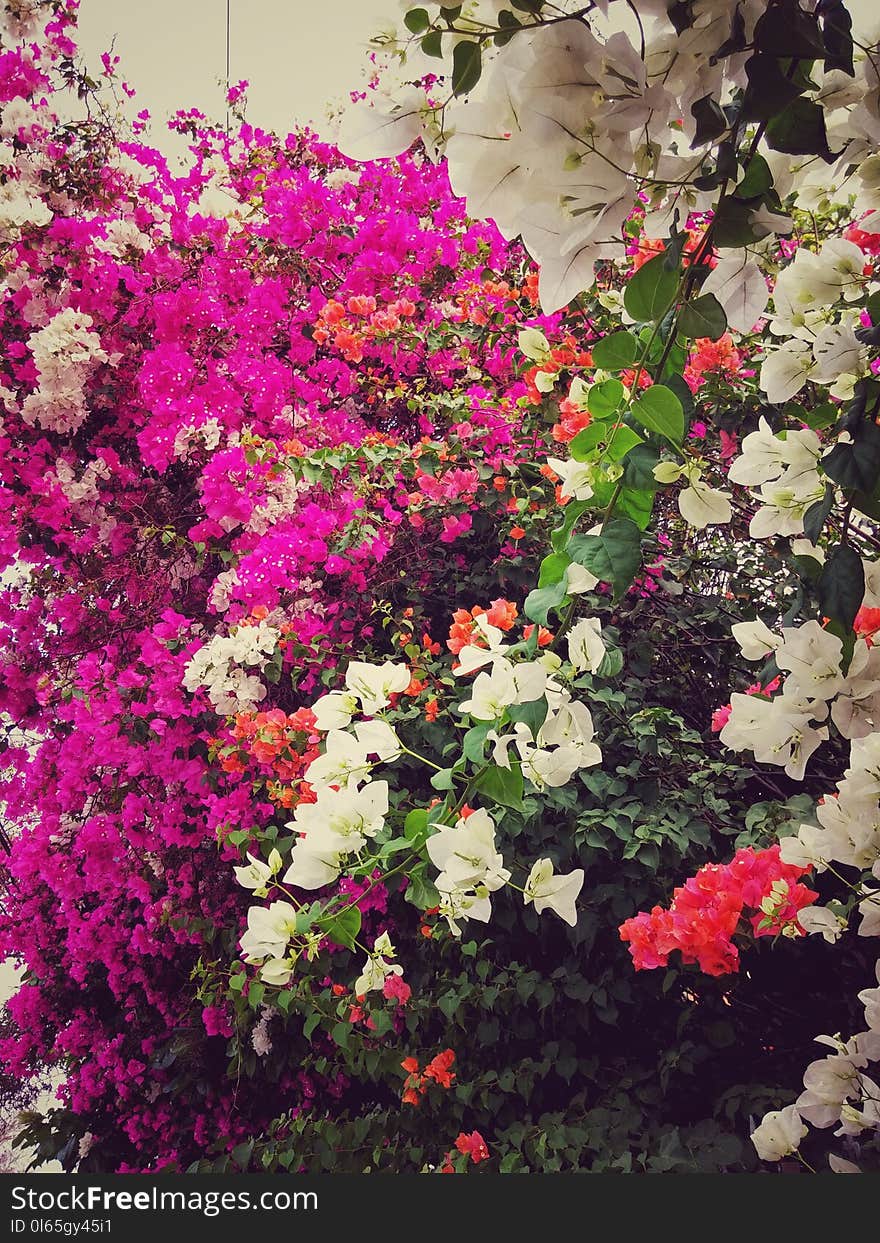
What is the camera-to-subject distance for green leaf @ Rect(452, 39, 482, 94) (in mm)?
353

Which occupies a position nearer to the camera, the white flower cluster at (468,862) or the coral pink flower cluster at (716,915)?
the white flower cluster at (468,862)

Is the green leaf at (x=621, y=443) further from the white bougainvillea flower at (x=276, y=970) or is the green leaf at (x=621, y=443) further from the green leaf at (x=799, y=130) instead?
the white bougainvillea flower at (x=276, y=970)

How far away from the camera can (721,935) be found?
2.89 ft

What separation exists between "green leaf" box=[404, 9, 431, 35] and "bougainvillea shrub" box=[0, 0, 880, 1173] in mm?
10

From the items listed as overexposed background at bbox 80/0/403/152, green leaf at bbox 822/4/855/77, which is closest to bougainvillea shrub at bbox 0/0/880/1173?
green leaf at bbox 822/4/855/77

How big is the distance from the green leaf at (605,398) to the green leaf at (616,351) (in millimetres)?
10

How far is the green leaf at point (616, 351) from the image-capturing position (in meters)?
0.41

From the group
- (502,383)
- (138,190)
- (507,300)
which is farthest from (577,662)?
(138,190)

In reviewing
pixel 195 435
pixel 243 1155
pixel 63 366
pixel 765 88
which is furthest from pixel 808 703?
pixel 63 366

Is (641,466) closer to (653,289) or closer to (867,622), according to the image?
(653,289)

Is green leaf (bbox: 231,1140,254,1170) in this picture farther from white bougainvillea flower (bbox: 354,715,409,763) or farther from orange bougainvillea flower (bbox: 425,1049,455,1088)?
white bougainvillea flower (bbox: 354,715,409,763)

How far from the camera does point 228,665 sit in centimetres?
164

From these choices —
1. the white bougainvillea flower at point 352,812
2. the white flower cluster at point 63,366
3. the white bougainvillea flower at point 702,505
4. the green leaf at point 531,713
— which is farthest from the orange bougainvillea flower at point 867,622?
the white flower cluster at point 63,366

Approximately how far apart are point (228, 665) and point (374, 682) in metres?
1.14
